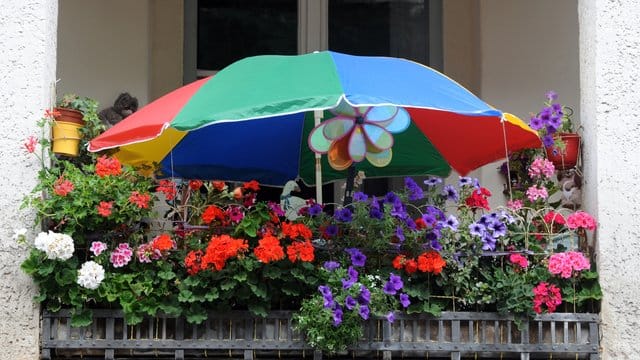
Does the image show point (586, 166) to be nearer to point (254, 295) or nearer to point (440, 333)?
point (440, 333)

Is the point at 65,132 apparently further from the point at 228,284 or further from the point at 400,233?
the point at 400,233

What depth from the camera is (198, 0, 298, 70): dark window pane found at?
7488 millimetres

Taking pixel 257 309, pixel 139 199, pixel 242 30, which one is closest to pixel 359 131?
pixel 257 309

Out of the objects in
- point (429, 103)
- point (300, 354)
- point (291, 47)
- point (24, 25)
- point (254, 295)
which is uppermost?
point (291, 47)

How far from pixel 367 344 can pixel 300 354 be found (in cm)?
36

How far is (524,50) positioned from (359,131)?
2.63m

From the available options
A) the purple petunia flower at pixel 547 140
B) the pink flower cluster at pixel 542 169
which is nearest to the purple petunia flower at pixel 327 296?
the pink flower cluster at pixel 542 169

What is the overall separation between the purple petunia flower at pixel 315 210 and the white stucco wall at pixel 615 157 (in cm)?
151

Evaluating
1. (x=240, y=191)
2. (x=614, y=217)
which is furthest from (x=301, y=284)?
(x=614, y=217)

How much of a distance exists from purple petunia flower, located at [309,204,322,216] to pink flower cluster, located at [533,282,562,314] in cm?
122

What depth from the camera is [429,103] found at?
4.26 metres

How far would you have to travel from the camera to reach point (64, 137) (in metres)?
4.99

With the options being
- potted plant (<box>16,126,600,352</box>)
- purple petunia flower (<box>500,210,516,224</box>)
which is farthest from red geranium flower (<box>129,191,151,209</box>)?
purple petunia flower (<box>500,210,516,224</box>)

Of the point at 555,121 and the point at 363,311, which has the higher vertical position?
the point at 555,121
